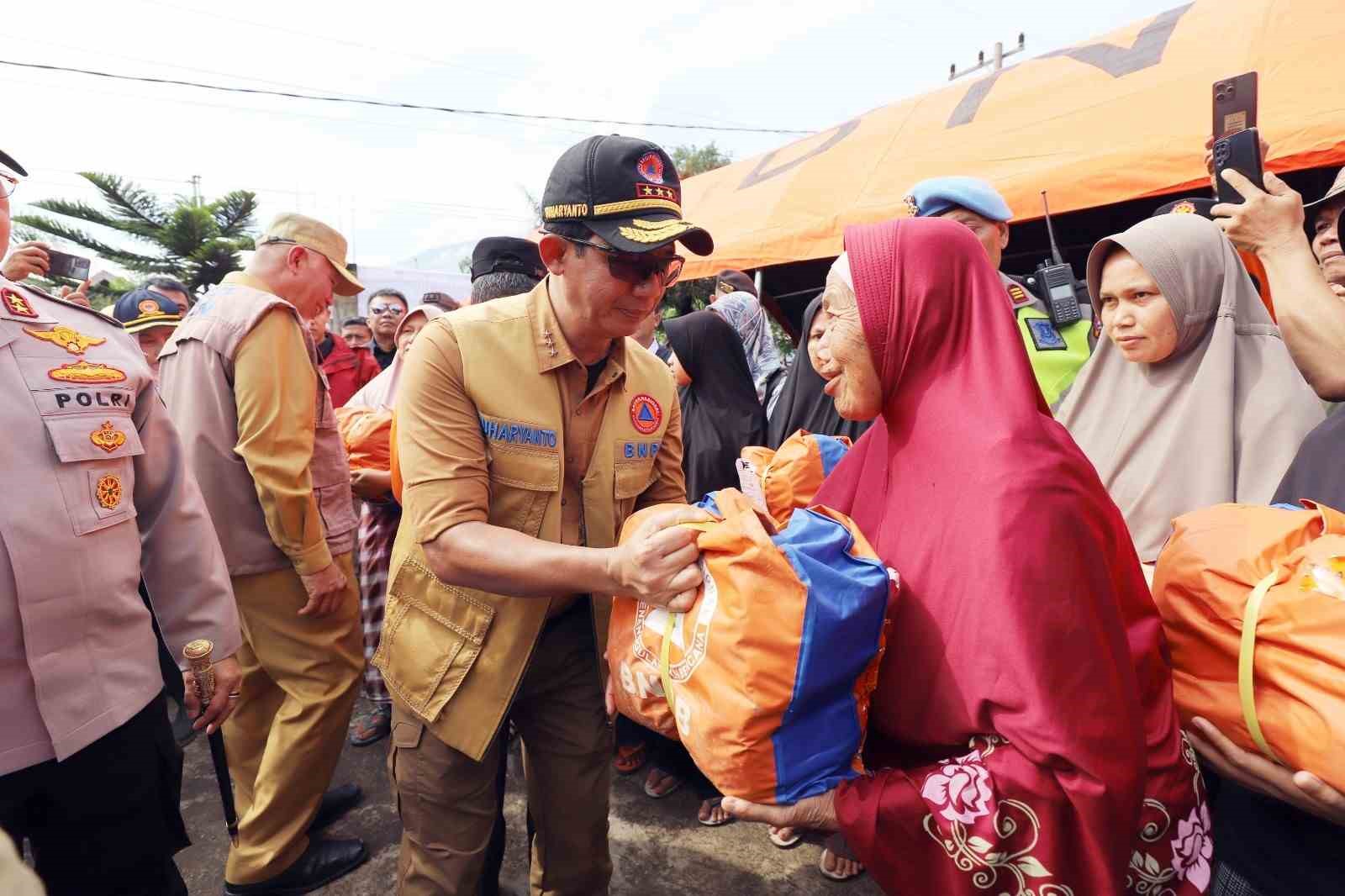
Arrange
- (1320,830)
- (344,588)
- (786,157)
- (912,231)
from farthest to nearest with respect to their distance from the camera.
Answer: (786,157), (344,588), (912,231), (1320,830)

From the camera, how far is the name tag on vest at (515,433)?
1693 millimetres

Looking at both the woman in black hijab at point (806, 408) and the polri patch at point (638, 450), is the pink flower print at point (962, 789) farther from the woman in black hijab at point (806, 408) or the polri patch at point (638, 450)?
the woman in black hijab at point (806, 408)

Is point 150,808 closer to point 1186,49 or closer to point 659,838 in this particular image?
point 659,838

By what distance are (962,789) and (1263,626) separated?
0.56 meters

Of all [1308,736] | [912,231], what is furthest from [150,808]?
[1308,736]

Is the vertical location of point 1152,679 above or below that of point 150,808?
above

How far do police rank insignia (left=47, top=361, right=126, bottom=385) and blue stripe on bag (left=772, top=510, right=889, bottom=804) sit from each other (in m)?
1.53

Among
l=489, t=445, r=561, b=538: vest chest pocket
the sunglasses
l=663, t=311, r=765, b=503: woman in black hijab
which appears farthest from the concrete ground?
the sunglasses

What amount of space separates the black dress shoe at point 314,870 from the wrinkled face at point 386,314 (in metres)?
4.40

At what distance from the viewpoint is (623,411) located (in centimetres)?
192

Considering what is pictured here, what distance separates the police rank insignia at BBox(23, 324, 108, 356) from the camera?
158 cm

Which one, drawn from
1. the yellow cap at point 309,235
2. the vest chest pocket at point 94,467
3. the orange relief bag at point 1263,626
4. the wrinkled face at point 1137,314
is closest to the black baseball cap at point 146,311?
the yellow cap at point 309,235

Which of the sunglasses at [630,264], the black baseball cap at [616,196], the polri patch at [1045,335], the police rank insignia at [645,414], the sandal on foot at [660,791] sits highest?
the black baseball cap at [616,196]

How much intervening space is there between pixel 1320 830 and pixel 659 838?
7.30ft
